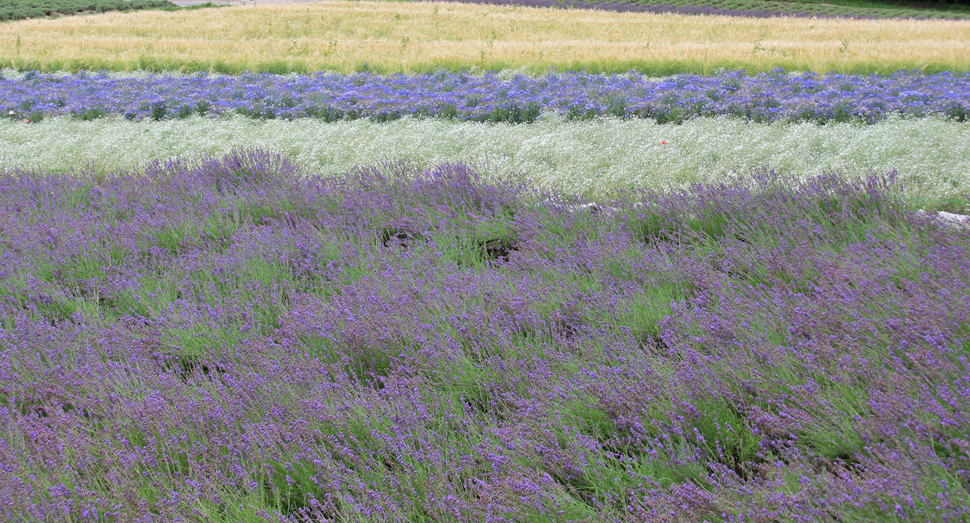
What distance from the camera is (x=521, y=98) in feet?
29.1

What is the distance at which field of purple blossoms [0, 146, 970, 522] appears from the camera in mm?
1744

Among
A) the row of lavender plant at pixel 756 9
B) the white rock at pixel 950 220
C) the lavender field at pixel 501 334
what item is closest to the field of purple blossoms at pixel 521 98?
the lavender field at pixel 501 334

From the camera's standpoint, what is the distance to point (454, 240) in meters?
3.80

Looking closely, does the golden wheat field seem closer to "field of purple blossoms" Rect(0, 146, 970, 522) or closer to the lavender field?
the lavender field

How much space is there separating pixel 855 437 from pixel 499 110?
6984mm

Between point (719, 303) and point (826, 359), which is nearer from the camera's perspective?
point (826, 359)

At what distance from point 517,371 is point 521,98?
7042 mm

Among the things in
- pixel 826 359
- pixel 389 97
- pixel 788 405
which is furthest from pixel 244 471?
pixel 389 97

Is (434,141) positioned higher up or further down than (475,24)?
further down

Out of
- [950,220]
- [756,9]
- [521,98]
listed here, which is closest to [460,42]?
[521,98]

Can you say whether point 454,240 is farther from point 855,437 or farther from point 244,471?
point 855,437

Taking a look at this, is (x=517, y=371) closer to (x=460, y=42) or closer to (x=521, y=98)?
(x=521, y=98)

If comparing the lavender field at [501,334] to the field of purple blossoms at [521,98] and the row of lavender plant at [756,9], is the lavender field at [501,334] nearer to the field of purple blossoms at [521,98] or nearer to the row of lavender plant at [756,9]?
the field of purple blossoms at [521,98]

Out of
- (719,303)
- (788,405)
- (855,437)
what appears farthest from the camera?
(719,303)
